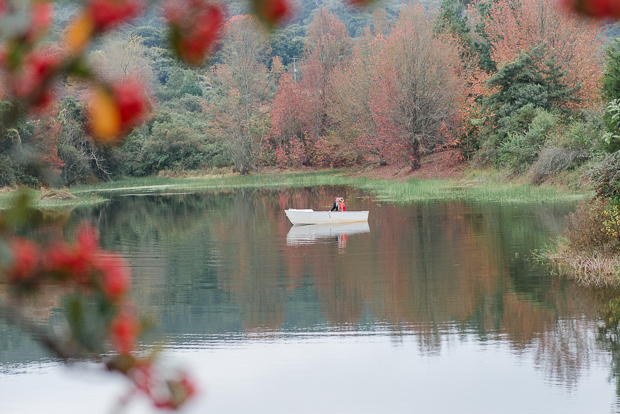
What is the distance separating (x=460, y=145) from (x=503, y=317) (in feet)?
104

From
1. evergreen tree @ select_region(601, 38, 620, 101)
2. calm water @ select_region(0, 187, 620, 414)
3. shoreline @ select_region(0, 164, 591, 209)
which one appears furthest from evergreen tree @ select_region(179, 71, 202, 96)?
evergreen tree @ select_region(601, 38, 620, 101)

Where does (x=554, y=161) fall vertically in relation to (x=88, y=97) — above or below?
above

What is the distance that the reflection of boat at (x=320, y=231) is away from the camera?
67.3ft

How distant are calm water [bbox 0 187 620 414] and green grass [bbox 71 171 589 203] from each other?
27.3 feet

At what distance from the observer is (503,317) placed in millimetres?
10922

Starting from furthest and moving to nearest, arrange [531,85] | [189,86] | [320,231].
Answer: [189,86] < [531,85] < [320,231]

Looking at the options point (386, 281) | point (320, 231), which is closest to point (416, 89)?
point (320, 231)

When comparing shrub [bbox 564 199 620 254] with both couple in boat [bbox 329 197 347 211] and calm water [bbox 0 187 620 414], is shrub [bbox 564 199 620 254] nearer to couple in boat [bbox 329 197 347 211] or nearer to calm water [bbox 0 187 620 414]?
calm water [bbox 0 187 620 414]

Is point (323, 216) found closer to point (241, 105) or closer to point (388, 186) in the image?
point (388, 186)

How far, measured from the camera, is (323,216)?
76.5ft

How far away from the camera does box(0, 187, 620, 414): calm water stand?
8.10 metres

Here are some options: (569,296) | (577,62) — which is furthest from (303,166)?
(569,296)

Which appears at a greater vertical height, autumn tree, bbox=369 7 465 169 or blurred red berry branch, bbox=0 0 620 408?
autumn tree, bbox=369 7 465 169

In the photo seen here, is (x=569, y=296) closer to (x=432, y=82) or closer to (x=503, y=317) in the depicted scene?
(x=503, y=317)
